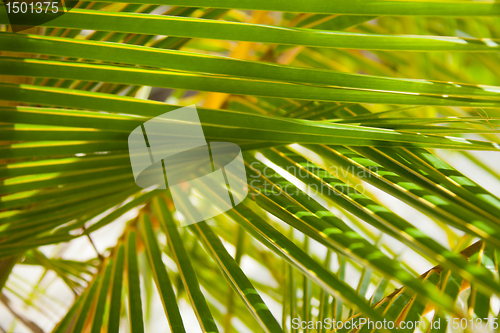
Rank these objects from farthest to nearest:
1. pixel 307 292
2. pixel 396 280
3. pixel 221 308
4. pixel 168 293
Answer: pixel 221 308 < pixel 307 292 < pixel 168 293 < pixel 396 280

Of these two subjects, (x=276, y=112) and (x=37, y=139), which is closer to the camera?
(x=37, y=139)

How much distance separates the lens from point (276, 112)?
1.88 ft

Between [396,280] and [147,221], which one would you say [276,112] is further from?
[396,280]

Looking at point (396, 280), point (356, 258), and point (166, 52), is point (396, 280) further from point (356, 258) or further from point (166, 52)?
point (166, 52)

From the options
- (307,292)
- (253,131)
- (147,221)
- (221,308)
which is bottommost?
(221,308)

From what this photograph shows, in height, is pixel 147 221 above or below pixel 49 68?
below

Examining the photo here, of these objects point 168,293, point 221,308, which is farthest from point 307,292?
point 221,308

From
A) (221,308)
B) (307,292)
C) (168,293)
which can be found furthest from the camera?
(221,308)

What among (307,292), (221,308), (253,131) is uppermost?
(253,131)

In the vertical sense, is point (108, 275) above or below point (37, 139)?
below

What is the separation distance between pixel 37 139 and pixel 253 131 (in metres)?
0.19

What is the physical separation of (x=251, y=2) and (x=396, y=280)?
219 mm

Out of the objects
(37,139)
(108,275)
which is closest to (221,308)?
(108,275)

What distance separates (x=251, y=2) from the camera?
9.9 inches
